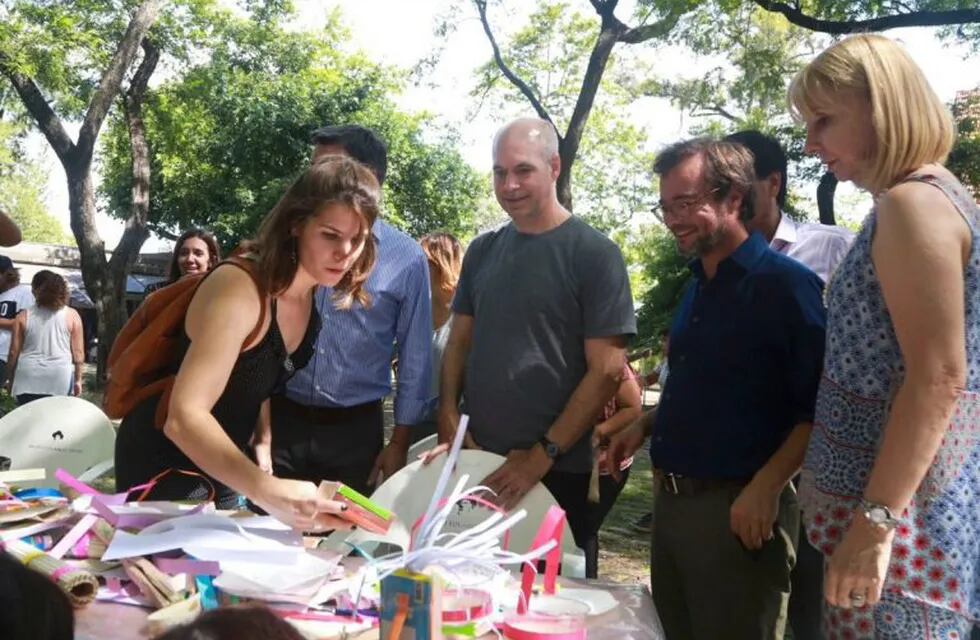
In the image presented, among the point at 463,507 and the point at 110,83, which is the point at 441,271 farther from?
the point at 110,83

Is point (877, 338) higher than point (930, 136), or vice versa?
point (930, 136)

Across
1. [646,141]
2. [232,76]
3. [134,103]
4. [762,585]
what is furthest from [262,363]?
[646,141]

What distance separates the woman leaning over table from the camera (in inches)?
71.7

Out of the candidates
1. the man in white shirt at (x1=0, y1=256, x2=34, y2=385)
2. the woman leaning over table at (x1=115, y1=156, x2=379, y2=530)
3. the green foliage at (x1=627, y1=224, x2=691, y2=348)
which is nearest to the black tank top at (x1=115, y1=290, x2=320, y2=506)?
the woman leaning over table at (x1=115, y1=156, x2=379, y2=530)

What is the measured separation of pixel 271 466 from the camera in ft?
9.58

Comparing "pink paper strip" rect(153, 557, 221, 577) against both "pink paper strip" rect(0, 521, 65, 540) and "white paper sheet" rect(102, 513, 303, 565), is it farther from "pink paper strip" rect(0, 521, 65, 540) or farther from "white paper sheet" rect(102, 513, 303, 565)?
"pink paper strip" rect(0, 521, 65, 540)

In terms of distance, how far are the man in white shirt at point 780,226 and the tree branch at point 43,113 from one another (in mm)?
10778

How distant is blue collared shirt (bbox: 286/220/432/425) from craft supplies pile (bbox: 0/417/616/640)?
3.07ft

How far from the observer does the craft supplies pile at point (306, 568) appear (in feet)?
4.39

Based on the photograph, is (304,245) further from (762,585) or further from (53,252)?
(53,252)

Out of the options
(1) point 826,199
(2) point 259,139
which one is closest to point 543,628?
(1) point 826,199

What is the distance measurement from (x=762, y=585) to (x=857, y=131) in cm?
113

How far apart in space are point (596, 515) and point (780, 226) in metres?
1.22

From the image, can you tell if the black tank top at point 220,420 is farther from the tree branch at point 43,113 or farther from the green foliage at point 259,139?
the green foliage at point 259,139
